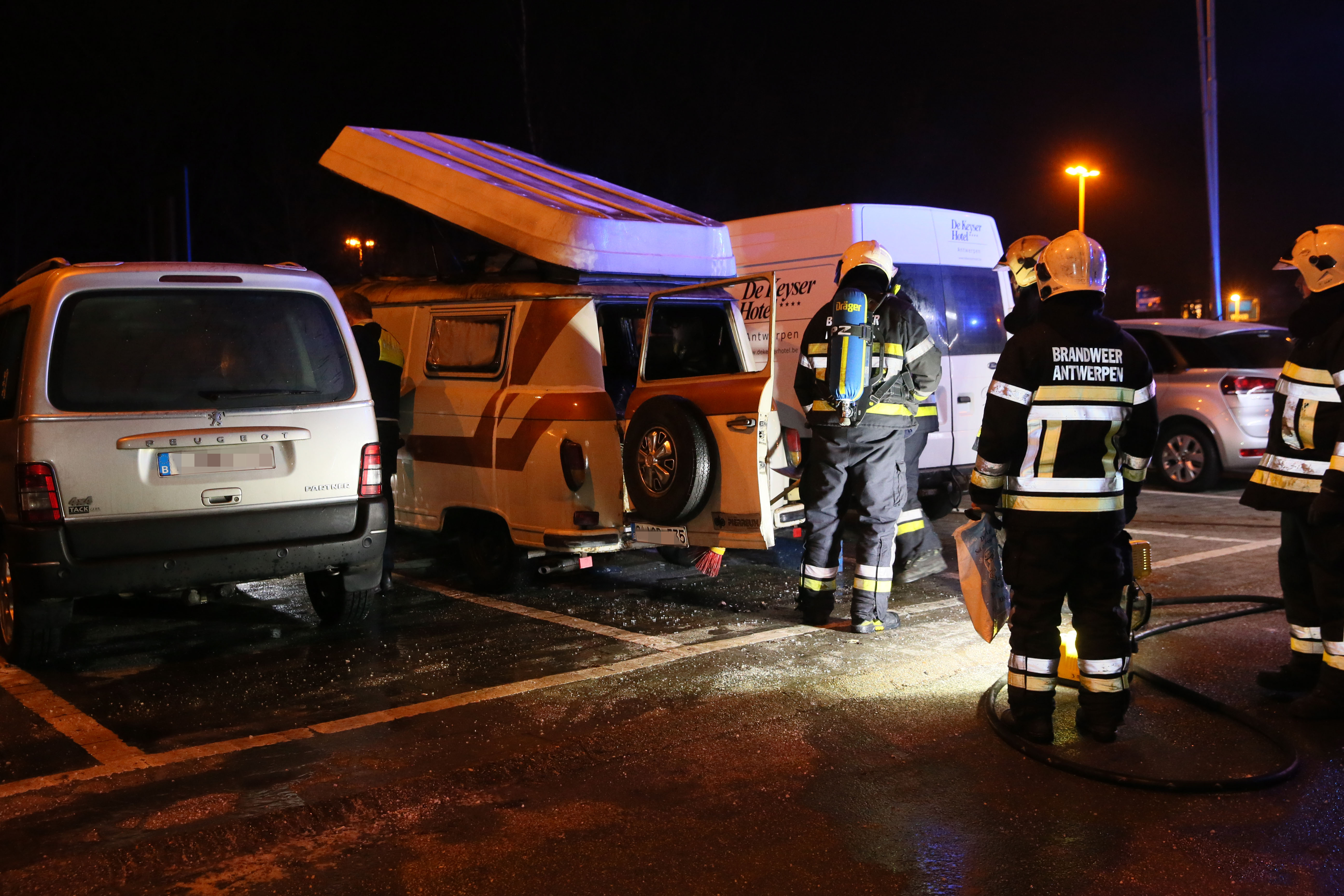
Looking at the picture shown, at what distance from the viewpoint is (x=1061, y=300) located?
4422 mm

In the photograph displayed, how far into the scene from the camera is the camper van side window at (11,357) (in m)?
5.54

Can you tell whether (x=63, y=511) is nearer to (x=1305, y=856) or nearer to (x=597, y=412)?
(x=597, y=412)

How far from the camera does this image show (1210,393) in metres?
11.4

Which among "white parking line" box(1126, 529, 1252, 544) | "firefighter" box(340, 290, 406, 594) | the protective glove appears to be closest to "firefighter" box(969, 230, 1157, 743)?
the protective glove

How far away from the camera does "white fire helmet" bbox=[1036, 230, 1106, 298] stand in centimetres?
436

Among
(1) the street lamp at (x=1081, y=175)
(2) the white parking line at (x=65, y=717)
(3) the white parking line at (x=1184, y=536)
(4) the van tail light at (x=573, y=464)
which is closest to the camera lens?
(2) the white parking line at (x=65, y=717)

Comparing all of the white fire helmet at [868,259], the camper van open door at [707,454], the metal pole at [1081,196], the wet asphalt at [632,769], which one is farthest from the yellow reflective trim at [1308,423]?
the metal pole at [1081,196]

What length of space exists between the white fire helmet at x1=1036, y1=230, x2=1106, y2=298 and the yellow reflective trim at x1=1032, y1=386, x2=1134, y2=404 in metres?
0.38

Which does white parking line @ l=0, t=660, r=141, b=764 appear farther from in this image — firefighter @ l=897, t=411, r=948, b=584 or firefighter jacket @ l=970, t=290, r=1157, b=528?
firefighter @ l=897, t=411, r=948, b=584

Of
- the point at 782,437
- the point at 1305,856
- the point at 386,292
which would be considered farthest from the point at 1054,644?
the point at 386,292

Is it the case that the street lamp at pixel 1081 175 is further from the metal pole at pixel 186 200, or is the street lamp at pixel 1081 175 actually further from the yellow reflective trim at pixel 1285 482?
the yellow reflective trim at pixel 1285 482

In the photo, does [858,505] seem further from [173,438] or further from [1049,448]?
[173,438]

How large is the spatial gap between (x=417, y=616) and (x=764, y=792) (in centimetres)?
338

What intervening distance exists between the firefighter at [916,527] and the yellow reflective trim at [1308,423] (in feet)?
6.55
